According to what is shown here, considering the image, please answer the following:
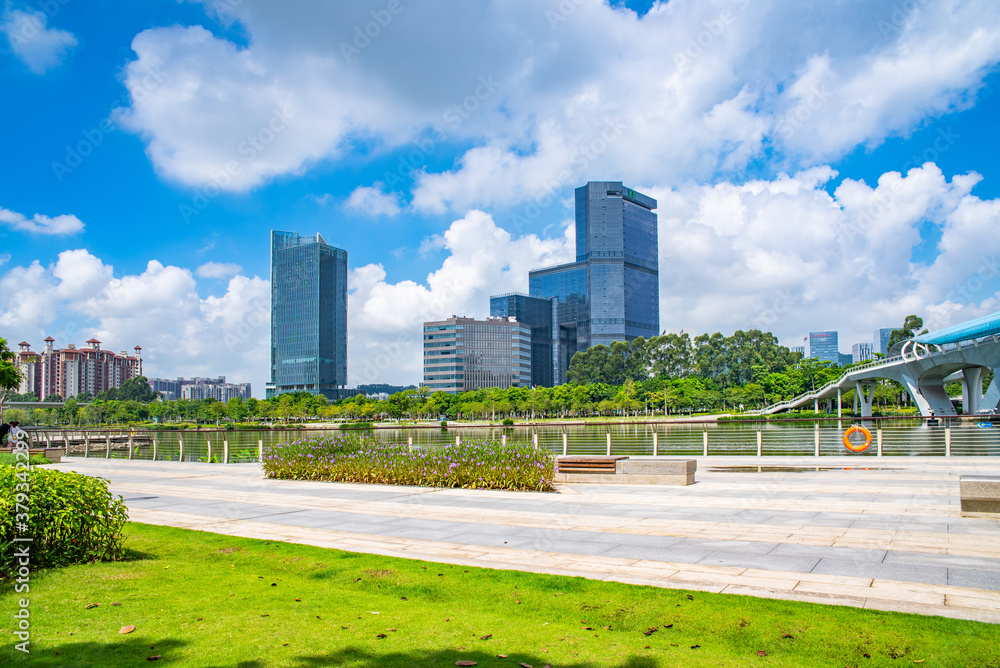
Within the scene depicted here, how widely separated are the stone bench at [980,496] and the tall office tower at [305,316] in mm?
170125

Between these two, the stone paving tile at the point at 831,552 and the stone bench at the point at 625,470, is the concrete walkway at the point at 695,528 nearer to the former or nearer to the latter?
the stone paving tile at the point at 831,552

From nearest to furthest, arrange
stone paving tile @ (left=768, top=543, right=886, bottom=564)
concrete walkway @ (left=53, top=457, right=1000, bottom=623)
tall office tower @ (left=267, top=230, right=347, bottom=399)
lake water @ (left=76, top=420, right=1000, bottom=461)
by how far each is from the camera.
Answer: concrete walkway @ (left=53, top=457, right=1000, bottom=623), stone paving tile @ (left=768, top=543, right=886, bottom=564), lake water @ (left=76, top=420, right=1000, bottom=461), tall office tower @ (left=267, top=230, right=347, bottom=399)

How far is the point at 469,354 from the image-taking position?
539 ft

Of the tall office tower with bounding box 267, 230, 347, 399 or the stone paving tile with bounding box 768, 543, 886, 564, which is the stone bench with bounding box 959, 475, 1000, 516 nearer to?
the stone paving tile with bounding box 768, 543, 886, 564

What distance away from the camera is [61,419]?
132m

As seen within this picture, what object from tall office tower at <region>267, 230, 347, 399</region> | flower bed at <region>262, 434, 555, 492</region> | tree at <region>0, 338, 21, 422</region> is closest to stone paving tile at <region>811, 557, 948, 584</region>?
flower bed at <region>262, 434, 555, 492</region>

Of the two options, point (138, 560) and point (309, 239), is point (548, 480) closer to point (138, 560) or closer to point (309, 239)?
point (138, 560)

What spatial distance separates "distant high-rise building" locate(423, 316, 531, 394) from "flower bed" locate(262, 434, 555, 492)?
142 metres

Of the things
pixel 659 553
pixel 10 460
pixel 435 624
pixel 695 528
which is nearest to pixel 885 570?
pixel 659 553

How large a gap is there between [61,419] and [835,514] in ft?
513

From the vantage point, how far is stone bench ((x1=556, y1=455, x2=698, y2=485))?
14180mm

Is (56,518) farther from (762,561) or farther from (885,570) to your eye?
(885,570)

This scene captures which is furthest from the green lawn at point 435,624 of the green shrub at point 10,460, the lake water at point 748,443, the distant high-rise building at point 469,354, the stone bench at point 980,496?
the distant high-rise building at point 469,354

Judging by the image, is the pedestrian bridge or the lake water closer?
the lake water
